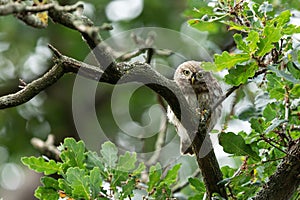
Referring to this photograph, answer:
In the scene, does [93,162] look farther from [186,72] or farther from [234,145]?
[186,72]

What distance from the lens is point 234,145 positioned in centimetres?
177

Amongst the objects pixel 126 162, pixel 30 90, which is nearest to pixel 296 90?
pixel 126 162

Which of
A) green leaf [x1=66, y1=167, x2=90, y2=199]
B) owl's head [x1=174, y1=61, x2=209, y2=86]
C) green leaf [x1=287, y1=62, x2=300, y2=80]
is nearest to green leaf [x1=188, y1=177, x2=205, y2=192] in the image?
green leaf [x1=66, y1=167, x2=90, y2=199]

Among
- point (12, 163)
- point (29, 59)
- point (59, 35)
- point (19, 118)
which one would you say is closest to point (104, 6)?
point (59, 35)

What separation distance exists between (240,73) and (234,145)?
274 millimetres

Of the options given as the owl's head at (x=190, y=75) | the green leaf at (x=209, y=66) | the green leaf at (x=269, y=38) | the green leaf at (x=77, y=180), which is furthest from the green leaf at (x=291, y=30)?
the owl's head at (x=190, y=75)

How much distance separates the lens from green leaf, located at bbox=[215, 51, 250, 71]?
60.1 inches

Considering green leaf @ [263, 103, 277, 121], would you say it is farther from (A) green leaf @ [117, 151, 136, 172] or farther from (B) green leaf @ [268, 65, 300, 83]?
(A) green leaf @ [117, 151, 136, 172]

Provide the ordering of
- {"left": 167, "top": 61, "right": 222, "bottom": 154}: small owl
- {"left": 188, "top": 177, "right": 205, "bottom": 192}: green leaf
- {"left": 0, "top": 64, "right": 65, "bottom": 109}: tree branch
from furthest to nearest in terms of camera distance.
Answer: {"left": 167, "top": 61, "right": 222, "bottom": 154}: small owl
{"left": 188, "top": 177, "right": 205, "bottom": 192}: green leaf
{"left": 0, "top": 64, "right": 65, "bottom": 109}: tree branch

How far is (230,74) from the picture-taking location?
1621 mm

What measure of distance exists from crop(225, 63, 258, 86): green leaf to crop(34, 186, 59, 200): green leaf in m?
0.72

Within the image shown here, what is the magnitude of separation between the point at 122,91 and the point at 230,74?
7.95 feet

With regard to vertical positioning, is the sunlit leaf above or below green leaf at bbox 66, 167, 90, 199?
above

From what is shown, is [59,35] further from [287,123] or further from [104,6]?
[287,123]
